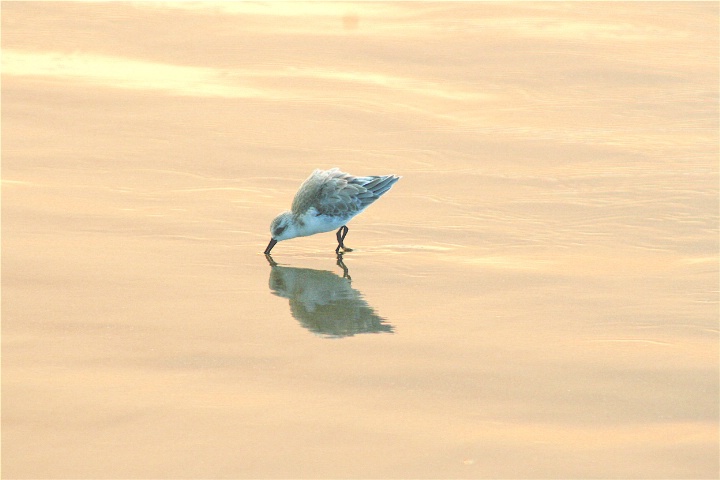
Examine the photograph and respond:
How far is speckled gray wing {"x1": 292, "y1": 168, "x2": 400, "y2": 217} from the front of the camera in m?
7.42

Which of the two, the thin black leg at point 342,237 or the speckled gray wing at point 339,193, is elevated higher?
the speckled gray wing at point 339,193

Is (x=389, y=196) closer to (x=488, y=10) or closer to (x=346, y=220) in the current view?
(x=346, y=220)

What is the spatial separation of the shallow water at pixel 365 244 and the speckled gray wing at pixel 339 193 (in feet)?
1.03

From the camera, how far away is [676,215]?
25.8 feet

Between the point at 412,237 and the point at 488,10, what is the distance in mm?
5913

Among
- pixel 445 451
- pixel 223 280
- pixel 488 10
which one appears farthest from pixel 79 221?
pixel 488 10

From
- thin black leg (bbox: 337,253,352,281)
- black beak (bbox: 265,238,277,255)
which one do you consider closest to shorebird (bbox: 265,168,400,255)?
black beak (bbox: 265,238,277,255)

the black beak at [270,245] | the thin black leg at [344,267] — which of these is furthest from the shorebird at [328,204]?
the thin black leg at [344,267]

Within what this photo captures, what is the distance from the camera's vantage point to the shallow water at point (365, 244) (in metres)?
4.75

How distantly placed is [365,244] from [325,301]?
1.14 metres

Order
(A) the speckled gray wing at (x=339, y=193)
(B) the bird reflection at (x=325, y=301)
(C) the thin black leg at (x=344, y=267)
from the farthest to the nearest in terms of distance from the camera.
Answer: (A) the speckled gray wing at (x=339, y=193) → (C) the thin black leg at (x=344, y=267) → (B) the bird reflection at (x=325, y=301)

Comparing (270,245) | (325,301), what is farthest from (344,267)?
(325,301)

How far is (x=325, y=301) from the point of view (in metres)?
6.52

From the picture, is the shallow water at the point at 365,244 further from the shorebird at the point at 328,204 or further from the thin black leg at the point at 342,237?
the shorebird at the point at 328,204
